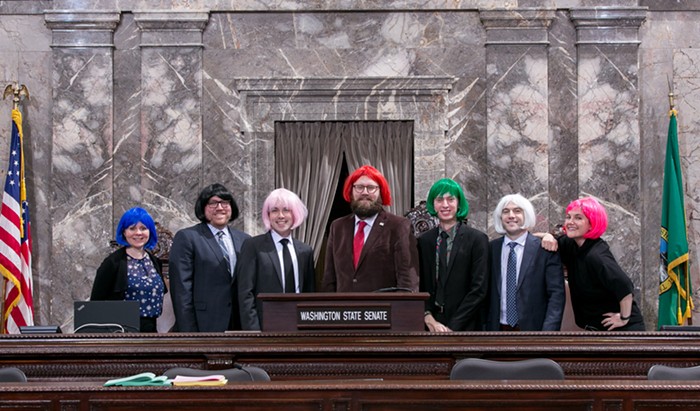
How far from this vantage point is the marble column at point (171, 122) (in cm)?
1014

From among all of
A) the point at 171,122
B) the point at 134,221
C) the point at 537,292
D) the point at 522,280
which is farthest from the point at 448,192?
the point at 171,122

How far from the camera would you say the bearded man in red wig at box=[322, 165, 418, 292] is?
6992 millimetres

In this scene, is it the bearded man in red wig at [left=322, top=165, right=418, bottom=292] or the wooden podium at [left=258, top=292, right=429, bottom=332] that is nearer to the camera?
the wooden podium at [left=258, top=292, right=429, bottom=332]

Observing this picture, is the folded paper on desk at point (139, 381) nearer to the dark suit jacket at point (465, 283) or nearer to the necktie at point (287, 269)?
the necktie at point (287, 269)

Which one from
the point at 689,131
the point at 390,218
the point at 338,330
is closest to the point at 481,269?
the point at 390,218

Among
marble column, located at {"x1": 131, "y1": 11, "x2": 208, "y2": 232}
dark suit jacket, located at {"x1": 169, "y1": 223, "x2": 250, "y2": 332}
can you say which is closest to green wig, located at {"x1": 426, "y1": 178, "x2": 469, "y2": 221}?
dark suit jacket, located at {"x1": 169, "y1": 223, "x2": 250, "y2": 332}

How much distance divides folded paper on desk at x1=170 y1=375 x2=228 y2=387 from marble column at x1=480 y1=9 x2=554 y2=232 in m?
5.80

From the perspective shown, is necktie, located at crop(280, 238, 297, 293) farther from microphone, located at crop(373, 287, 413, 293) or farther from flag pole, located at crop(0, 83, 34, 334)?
flag pole, located at crop(0, 83, 34, 334)

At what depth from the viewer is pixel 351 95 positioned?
10273mm

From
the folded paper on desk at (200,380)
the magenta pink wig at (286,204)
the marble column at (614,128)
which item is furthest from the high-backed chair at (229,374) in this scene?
the marble column at (614,128)

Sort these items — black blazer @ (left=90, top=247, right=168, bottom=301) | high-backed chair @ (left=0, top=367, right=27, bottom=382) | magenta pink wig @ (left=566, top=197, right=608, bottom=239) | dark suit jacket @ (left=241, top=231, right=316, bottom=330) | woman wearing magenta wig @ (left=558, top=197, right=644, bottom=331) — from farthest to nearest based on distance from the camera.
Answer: black blazer @ (left=90, top=247, right=168, bottom=301)
dark suit jacket @ (left=241, top=231, right=316, bottom=330)
magenta pink wig @ (left=566, top=197, right=608, bottom=239)
woman wearing magenta wig @ (left=558, top=197, right=644, bottom=331)
high-backed chair @ (left=0, top=367, right=27, bottom=382)

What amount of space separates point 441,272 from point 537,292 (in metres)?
0.64

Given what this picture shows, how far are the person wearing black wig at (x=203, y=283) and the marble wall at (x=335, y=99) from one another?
2838 mm

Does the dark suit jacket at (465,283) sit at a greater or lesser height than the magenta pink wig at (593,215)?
lesser
